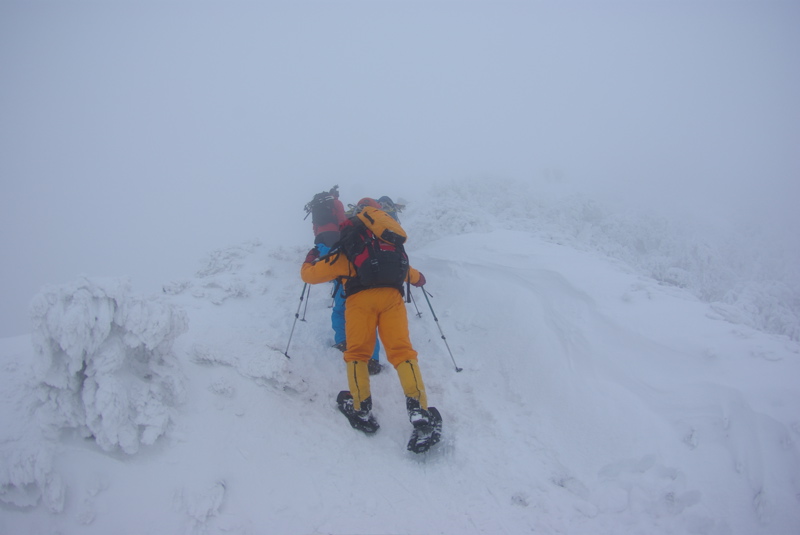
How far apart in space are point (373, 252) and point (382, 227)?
1.21ft

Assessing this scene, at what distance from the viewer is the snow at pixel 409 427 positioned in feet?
10.6

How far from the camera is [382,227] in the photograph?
4.80m

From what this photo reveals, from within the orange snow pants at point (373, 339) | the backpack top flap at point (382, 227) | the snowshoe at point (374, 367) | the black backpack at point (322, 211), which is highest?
the backpack top flap at point (382, 227)

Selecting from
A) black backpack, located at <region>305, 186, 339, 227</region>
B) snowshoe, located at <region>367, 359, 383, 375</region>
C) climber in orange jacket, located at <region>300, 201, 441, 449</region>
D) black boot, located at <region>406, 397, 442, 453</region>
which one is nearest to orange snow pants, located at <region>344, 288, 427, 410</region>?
climber in orange jacket, located at <region>300, 201, 441, 449</region>

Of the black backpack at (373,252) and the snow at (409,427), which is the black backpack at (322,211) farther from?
the black backpack at (373,252)

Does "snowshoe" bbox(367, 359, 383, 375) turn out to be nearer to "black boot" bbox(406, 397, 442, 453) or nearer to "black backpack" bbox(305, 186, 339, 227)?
"black boot" bbox(406, 397, 442, 453)

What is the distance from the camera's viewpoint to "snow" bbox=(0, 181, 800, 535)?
3.24 meters

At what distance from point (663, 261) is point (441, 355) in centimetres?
852

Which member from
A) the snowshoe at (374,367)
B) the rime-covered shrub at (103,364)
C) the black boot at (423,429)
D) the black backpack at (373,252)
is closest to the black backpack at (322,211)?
the black backpack at (373,252)

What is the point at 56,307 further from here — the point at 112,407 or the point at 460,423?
the point at 460,423

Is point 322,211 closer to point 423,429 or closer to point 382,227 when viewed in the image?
point 382,227

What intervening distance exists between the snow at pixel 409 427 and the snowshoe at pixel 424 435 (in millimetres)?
207

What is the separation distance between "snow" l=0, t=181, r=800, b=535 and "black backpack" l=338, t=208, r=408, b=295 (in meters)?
1.67

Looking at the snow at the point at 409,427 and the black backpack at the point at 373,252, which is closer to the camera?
the snow at the point at 409,427
